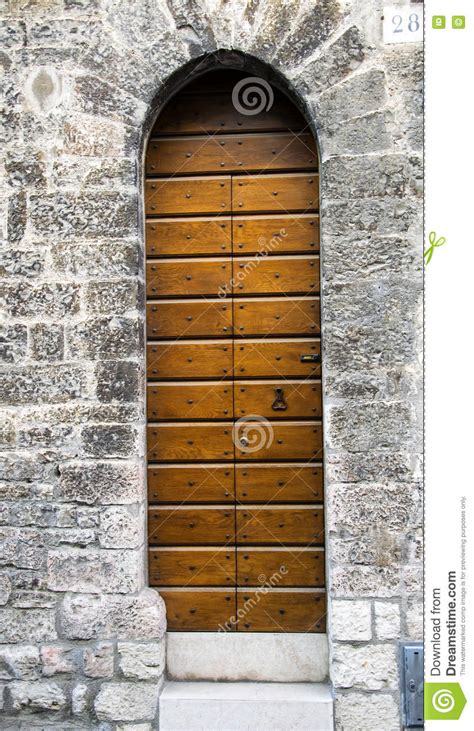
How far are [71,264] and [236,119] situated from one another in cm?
115

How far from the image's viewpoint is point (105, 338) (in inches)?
139

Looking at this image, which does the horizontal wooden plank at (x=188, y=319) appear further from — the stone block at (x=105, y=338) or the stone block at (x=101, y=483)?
the stone block at (x=101, y=483)

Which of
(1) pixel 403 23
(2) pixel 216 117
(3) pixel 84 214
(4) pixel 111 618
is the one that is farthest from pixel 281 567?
(1) pixel 403 23

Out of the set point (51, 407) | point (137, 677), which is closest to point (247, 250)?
point (51, 407)

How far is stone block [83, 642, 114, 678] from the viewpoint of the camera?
136 inches

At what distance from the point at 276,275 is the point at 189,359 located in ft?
2.05

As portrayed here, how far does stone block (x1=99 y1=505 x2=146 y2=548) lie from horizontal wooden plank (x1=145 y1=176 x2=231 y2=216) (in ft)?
5.03

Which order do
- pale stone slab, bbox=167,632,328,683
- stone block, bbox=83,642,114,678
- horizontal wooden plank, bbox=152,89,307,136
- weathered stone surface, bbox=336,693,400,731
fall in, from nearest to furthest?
weathered stone surface, bbox=336,693,400,731
stone block, bbox=83,642,114,678
pale stone slab, bbox=167,632,328,683
horizontal wooden plank, bbox=152,89,307,136

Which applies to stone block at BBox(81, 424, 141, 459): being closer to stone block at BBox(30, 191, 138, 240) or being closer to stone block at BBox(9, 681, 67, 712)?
stone block at BBox(30, 191, 138, 240)

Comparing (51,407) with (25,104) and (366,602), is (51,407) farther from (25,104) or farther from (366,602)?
(366,602)

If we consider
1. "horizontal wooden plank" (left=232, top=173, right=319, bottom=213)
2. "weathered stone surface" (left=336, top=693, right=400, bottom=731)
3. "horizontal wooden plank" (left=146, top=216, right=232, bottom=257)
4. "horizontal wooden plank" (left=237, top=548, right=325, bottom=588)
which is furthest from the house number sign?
"weathered stone surface" (left=336, top=693, right=400, bottom=731)
